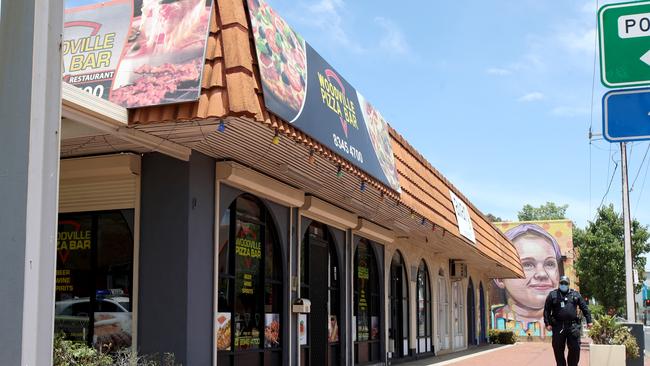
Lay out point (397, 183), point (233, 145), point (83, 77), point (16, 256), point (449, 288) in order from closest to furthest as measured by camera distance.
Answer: point (16, 256)
point (83, 77)
point (233, 145)
point (397, 183)
point (449, 288)

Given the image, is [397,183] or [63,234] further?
[397,183]

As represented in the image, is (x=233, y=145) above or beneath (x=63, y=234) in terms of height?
above

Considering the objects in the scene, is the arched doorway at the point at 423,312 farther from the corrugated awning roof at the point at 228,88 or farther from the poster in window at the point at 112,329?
the corrugated awning roof at the point at 228,88

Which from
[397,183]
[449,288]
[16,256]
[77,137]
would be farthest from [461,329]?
[16,256]

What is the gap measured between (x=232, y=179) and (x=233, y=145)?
3.50ft

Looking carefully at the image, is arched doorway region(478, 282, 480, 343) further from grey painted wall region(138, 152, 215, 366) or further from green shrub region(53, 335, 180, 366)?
green shrub region(53, 335, 180, 366)

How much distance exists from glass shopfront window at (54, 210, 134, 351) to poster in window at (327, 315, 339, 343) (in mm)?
5727

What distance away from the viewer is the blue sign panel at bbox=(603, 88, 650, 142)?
6.43m

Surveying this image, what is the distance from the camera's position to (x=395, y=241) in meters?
18.5

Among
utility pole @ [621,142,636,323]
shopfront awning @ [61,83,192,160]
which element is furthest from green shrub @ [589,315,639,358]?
shopfront awning @ [61,83,192,160]

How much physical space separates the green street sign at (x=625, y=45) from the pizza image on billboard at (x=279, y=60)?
10.7 ft

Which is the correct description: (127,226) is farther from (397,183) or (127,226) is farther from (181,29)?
(397,183)

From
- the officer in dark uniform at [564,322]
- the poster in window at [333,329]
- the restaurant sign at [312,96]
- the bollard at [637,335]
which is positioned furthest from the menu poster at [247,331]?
the bollard at [637,335]

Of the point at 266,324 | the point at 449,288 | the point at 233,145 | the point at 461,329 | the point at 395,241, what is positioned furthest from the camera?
the point at 461,329
